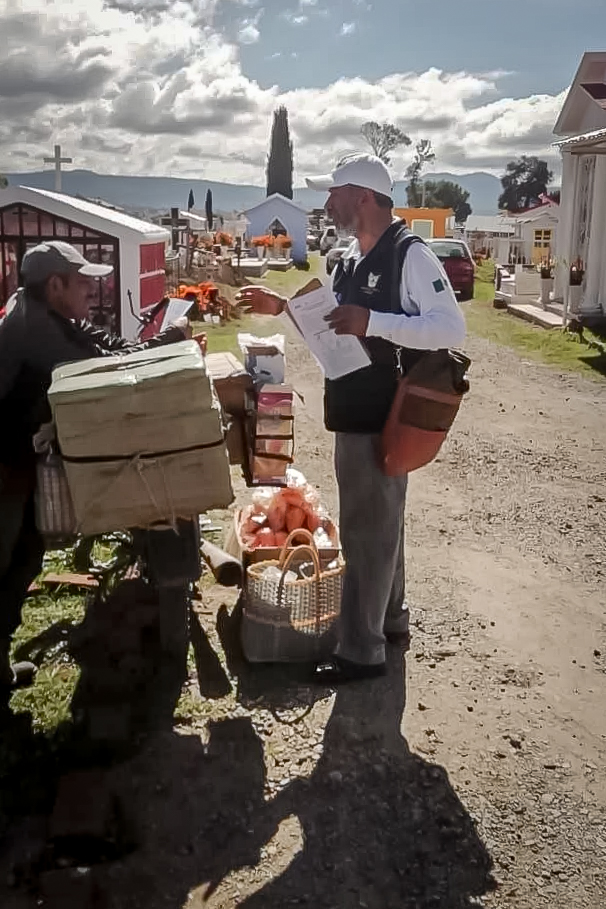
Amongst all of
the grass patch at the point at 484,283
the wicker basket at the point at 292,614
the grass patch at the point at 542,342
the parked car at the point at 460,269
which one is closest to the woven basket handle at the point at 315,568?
the wicker basket at the point at 292,614

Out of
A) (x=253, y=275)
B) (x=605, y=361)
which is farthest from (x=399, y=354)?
(x=253, y=275)

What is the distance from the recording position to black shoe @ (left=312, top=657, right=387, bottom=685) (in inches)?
165

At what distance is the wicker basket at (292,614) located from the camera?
4219 millimetres

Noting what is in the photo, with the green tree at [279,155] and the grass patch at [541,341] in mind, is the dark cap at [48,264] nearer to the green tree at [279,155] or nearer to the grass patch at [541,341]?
the grass patch at [541,341]

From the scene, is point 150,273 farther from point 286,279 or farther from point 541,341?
point 286,279

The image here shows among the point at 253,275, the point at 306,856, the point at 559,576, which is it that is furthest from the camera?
the point at 253,275

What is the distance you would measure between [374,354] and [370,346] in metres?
0.04

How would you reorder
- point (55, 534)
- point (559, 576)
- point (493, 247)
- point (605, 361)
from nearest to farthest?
1. point (55, 534)
2. point (559, 576)
3. point (605, 361)
4. point (493, 247)

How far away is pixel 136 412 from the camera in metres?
3.04

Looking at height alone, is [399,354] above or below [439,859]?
above

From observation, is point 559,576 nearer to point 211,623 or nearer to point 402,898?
point 211,623

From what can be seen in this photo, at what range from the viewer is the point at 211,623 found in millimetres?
4766

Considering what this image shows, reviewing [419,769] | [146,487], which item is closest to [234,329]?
[419,769]

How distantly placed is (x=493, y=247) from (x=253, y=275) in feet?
79.0
